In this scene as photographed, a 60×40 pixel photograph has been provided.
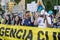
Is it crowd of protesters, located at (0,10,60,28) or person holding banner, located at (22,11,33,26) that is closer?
crowd of protesters, located at (0,10,60,28)

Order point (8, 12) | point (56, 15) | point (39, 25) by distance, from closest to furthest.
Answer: point (56, 15) < point (39, 25) < point (8, 12)

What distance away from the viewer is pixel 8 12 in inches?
200

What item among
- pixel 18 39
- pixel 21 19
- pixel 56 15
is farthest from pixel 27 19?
pixel 56 15

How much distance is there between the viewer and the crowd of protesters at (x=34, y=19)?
4121mm

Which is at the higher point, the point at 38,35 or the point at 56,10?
the point at 56,10

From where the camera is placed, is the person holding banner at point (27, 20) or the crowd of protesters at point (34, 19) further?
the person holding banner at point (27, 20)

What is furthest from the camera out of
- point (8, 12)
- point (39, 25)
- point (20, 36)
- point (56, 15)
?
point (8, 12)

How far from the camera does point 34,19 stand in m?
4.48

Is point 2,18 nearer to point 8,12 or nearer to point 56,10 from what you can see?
point 8,12

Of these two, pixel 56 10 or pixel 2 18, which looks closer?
pixel 56 10

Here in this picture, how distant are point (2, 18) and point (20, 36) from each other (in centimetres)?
80

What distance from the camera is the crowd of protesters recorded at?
4.12 meters

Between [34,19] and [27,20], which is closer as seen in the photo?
[34,19]

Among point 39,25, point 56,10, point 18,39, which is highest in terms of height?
point 56,10
